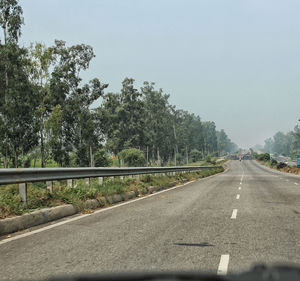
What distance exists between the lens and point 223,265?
4.68m

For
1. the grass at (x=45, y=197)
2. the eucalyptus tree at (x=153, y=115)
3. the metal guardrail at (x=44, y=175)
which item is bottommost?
the grass at (x=45, y=197)

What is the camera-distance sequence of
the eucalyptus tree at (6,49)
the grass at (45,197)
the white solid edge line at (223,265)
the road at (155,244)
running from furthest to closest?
the eucalyptus tree at (6,49)
the grass at (45,197)
the road at (155,244)
the white solid edge line at (223,265)

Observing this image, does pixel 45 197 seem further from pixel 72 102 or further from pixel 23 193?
pixel 72 102

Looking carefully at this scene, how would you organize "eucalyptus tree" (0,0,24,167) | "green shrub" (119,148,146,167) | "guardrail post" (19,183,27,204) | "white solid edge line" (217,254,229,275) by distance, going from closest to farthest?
"white solid edge line" (217,254,229,275)
"guardrail post" (19,183,27,204)
"eucalyptus tree" (0,0,24,167)
"green shrub" (119,148,146,167)

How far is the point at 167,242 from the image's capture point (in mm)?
6074

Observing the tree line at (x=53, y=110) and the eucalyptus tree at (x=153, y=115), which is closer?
the tree line at (x=53, y=110)

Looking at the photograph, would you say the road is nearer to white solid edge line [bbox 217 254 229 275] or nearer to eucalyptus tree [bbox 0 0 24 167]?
white solid edge line [bbox 217 254 229 275]

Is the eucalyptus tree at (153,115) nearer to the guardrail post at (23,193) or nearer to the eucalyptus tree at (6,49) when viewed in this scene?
the eucalyptus tree at (6,49)

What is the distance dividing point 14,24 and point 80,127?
58.4 ft

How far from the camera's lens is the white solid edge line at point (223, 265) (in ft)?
14.2

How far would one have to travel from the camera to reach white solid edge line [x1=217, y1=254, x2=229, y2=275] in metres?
4.34

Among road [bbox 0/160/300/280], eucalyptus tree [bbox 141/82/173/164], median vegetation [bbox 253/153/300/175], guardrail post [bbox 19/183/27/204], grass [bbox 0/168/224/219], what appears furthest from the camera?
eucalyptus tree [bbox 141/82/173/164]

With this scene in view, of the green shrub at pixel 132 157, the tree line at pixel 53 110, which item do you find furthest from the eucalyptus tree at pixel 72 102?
the green shrub at pixel 132 157

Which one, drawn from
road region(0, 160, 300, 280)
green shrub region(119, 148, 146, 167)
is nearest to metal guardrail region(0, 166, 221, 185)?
road region(0, 160, 300, 280)
